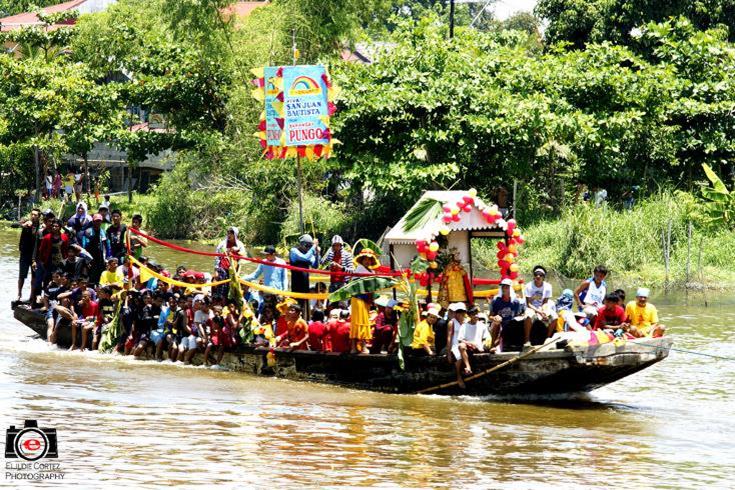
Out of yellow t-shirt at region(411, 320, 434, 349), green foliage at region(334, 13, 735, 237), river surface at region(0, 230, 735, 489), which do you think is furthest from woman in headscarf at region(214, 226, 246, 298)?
green foliage at region(334, 13, 735, 237)

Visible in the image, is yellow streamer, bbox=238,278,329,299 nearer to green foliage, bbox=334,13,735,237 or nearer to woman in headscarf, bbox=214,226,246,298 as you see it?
woman in headscarf, bbox=214,226,246,298

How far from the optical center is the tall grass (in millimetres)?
26875

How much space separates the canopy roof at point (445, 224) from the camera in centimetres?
1527

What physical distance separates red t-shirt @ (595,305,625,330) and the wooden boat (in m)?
0.69

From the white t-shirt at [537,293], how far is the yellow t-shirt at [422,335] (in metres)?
1.44

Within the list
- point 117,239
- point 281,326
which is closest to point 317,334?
point 281,326

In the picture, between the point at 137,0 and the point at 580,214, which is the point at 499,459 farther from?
the point at 137,0

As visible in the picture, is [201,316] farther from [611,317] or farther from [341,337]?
[611,317]

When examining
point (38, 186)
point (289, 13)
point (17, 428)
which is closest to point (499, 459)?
point (17, 428)

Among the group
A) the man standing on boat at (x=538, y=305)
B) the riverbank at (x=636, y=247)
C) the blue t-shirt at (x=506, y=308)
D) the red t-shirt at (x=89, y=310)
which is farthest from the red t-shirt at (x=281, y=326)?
the riverbank at (x=636, y=247)

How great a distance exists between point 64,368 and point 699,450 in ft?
28.4

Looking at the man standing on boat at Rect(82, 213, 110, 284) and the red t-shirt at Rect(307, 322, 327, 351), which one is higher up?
the man standing on boat at Rect(82, 213, 110, 284)

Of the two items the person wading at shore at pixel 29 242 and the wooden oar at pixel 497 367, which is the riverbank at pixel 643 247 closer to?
the person wading at shore at pixel 29 242

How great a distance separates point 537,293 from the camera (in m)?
15.6
